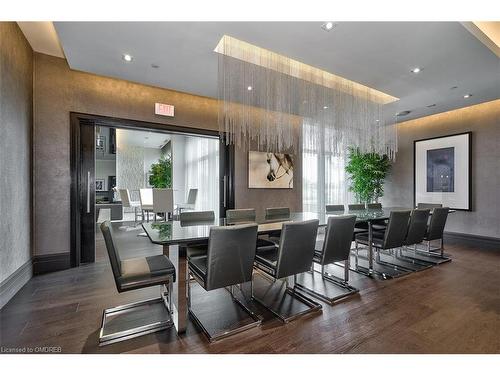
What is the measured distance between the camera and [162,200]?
5242 millimetres

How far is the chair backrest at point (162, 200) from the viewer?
5.20 meters

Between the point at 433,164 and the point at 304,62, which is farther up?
the point at 304,62

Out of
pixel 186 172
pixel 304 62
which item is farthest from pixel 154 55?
pixel 186 172

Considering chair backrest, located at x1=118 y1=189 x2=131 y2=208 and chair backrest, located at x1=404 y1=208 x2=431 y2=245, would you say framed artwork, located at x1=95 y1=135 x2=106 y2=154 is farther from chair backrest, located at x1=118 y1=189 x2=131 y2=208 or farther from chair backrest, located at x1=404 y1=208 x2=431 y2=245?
chair backrest, located at x1=404 y1=208 x2=431 y2=245

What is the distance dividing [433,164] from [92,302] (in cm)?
694

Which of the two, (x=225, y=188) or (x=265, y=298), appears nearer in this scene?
(x=265, y=298)

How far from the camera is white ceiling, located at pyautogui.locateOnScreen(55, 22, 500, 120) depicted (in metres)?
2.37

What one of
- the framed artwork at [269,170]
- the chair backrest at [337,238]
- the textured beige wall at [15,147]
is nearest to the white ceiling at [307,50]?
the textured beige wall at [15,147]

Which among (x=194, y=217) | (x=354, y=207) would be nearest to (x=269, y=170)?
(x=354, y=207)

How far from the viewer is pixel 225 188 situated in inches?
191

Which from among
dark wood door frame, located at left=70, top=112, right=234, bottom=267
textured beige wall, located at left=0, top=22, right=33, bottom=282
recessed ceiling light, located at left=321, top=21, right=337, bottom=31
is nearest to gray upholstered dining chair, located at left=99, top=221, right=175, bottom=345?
textured beige wall, located at left=0, top=22, right=33, bottom=282

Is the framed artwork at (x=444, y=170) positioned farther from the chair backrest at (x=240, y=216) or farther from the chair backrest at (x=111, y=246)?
the chair backrest at (x=111, y=246)

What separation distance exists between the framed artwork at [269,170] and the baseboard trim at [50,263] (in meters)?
3.28
